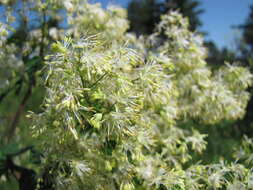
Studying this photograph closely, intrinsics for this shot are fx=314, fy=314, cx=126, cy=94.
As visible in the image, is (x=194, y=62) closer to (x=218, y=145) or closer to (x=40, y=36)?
(x=40, y=36)

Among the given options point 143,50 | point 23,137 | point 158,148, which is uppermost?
point 143,50

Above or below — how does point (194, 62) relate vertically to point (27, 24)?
below

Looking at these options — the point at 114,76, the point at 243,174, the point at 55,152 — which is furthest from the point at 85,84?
the point at 243,174

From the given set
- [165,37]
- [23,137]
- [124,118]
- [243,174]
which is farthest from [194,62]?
[23,137]

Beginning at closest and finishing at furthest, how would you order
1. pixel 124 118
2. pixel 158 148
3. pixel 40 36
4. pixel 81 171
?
pixel 124 118
pixel 81 171
pixel 158 148
pixel 40 36

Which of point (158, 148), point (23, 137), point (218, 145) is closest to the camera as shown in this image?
point (158, 148)

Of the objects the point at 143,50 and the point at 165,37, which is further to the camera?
the point at 165,37

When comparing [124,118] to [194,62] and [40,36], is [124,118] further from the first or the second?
[40,36]

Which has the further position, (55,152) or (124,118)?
(55,152)

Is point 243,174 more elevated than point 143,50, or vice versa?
point 143,50
